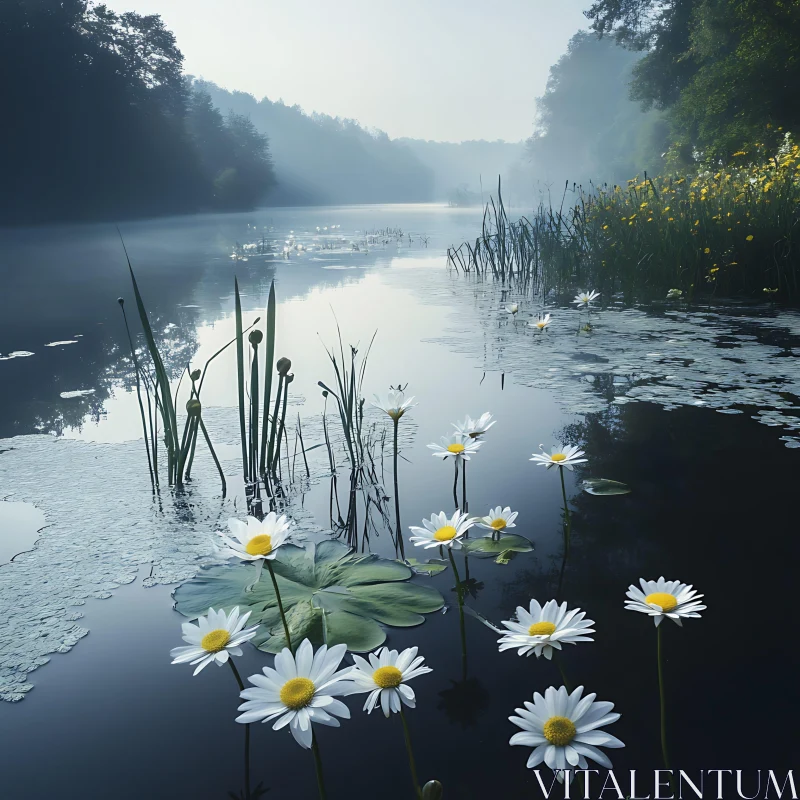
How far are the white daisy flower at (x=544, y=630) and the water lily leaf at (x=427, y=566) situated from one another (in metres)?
0.60

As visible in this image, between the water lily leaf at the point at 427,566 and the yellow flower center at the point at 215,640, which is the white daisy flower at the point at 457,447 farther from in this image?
the yellow flower center at the point at 215,640

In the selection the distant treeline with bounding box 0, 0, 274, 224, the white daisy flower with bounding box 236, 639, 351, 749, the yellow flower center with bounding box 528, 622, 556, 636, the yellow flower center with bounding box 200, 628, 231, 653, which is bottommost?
the yellow flower center with bounding box 200, 628, 231, 653

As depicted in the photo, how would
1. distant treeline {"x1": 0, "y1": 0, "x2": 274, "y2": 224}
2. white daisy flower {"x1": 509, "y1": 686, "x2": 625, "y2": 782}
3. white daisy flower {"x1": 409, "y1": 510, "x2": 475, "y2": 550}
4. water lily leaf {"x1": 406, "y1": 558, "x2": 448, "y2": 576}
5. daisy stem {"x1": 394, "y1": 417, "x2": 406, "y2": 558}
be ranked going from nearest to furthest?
white daisy flower {"x1": 509, "y1": 686, "x2": 625, "y2": 782}, white daisy flower {"x1": 409, "y1": 510, "x2": 475, "y2": 550}, water lily leaf {"x1": 406, "y1": 558, "x2": 448, "y2": 576}, daisy stem {"x1": 394, "y1": 417, "x2": 406, "y2": 558}, distant treeline {"x1": 0, "y1": 0, "x2": 274, "y2": 224}

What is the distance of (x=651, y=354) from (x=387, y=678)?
2.86 m

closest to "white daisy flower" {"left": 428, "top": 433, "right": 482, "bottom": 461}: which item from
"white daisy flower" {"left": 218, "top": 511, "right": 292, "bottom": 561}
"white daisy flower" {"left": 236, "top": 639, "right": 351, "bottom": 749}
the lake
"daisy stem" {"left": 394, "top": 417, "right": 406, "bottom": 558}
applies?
"daisy stem" {"left": 394, "top": 417, "right": 406, "bottom": 558}

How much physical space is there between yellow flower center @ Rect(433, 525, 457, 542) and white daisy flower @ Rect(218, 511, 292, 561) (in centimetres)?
29

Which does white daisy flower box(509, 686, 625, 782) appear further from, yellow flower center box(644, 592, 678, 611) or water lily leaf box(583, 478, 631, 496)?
water lily leaf box(583, 478, 631, 496)

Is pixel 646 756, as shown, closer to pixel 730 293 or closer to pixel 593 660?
pixel 593 660

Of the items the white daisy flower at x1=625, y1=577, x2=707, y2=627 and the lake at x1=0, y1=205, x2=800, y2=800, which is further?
the lake at x1=0, y1=205, x2=800, y2=800

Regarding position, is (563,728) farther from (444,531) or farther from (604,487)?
(604,487)

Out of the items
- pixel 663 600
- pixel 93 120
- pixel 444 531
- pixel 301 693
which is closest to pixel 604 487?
pixel 444 531

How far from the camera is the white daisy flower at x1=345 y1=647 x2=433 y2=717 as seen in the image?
2.64 ft

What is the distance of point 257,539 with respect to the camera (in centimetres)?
101

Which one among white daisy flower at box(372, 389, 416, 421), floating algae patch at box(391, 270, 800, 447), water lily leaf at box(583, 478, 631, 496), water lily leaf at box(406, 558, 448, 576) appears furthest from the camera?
floating algae patch at box(391, 270, 800, 447)
